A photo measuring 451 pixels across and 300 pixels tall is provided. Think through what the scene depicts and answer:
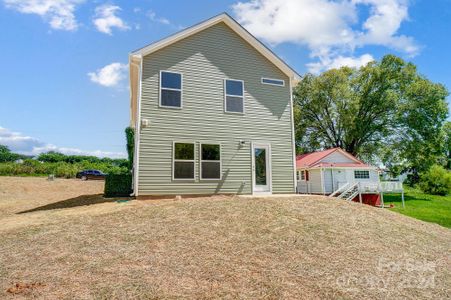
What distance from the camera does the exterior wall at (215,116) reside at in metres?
11.6

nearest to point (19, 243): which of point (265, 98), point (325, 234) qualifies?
point (325, 234)

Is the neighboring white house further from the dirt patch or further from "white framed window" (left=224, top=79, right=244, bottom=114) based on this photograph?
the dirt patch

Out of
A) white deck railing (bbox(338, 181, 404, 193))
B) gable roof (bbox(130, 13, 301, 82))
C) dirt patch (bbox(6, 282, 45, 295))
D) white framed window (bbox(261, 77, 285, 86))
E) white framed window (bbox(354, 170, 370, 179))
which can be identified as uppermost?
gable roof (bbox(130, 13, 301, 82))

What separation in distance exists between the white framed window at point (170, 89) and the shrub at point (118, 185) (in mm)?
3924

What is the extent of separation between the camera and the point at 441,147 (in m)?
27.9

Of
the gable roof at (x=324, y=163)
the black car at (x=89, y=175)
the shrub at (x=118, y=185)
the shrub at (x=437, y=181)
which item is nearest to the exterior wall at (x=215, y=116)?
the shrub at (x=118, y=185)

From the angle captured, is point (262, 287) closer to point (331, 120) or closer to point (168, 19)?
point (168, 19)

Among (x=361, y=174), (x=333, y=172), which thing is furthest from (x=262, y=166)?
(x=361, y=174)

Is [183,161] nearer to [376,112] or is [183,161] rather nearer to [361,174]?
[361,174]

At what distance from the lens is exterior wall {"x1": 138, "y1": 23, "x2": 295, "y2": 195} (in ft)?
38.0

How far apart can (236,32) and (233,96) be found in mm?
3033

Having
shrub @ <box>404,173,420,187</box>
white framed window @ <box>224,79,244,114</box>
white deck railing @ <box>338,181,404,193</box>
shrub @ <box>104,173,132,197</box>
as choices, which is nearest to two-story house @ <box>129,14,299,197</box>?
white framed window @ <box>224,79,244,114</box>

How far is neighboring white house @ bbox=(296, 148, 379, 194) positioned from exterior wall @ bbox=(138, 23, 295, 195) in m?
11.3

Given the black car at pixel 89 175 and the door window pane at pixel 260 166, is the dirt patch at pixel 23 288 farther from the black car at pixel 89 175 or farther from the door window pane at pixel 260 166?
the black car at pixel 89 175
